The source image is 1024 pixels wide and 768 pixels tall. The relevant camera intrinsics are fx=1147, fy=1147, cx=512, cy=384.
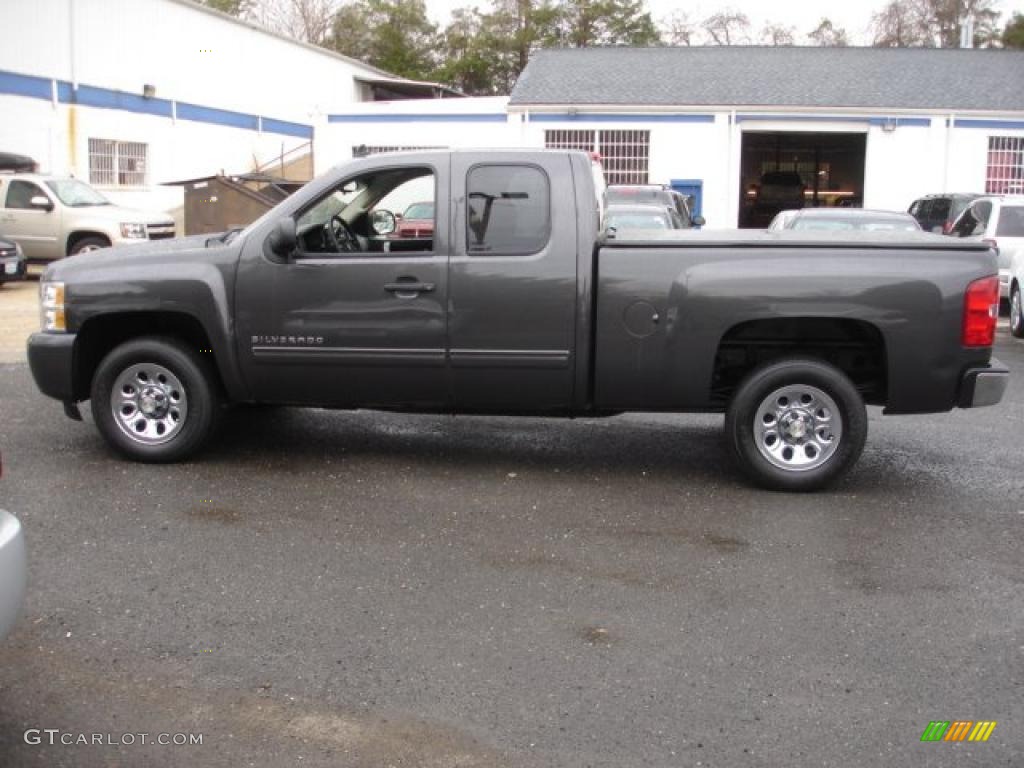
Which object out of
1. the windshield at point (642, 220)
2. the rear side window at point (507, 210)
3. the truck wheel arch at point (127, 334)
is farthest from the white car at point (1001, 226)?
the truck wheel arch at point (127, 334)

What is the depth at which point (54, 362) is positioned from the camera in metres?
6.99

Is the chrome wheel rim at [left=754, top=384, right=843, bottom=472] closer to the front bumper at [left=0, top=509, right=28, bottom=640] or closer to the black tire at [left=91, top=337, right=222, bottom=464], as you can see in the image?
the black tire at [left=91, top=337, right=222, bottom=464]

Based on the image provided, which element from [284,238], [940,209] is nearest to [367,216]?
[284,238]

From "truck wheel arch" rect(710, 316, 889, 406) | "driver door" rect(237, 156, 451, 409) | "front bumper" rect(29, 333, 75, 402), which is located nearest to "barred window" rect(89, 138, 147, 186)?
"front bumper" rect(29, 333, 75, 402)

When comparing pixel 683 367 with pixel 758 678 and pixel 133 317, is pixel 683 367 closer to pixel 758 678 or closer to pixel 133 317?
pixel 758 678

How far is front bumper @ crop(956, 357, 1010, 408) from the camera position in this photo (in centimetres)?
641

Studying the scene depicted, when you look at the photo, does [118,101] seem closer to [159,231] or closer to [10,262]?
[159,231]

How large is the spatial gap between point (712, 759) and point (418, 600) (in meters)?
1.69

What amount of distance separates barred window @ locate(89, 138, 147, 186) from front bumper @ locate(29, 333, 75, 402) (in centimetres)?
2128

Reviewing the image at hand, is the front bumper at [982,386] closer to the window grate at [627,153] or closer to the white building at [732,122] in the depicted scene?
the white building at [732,122]

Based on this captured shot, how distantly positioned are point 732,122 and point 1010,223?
486 inches

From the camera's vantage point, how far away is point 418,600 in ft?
16.2

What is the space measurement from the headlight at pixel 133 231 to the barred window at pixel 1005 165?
63.4 feet

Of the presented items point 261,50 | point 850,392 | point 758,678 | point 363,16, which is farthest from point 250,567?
point 363,16
